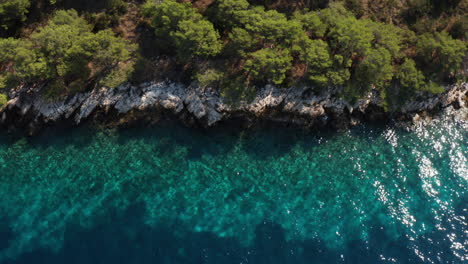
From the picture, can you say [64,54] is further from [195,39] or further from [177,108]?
[195,39]

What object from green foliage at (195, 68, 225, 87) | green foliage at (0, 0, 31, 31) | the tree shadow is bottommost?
the tree shadow

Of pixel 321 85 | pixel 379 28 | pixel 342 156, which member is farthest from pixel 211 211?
pixel 379 28

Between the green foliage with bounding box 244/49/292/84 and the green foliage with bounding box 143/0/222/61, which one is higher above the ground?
the green foliage with bounding box 143/0/222/61

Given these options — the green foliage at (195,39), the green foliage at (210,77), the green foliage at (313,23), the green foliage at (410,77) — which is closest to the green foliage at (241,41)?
the green foliage at (195,39)

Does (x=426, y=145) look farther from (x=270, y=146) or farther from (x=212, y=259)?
(x=212, y=259)

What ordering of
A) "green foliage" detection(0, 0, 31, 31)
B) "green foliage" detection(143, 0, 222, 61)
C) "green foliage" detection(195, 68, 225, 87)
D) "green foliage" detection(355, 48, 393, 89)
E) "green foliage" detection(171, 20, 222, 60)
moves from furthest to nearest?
"green foliage" detection(0, 0, 31, 31)
"green foliage" detection(195, 68, 225, 87)
"green foliage" detection(143, 0, 222, 61)
"green foliage" detection(171, 20, 222, 60)
"green foliage" detection(355, 48, 393, 89)

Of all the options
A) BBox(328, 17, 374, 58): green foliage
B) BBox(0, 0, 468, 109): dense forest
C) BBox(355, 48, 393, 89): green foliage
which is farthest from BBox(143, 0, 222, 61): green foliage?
BBox(355, 48, 393, 89): green foliage

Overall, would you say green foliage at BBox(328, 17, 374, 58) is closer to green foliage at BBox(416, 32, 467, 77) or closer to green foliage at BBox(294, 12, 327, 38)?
green foliage at BBox(294, 12, 327, 38)

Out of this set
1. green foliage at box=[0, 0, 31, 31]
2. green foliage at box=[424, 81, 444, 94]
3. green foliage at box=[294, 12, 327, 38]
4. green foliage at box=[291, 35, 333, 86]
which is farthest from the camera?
green foliage at box=[0, 0, 31, 31]
